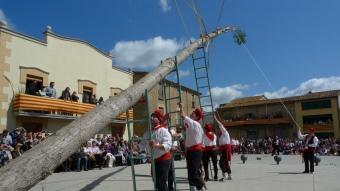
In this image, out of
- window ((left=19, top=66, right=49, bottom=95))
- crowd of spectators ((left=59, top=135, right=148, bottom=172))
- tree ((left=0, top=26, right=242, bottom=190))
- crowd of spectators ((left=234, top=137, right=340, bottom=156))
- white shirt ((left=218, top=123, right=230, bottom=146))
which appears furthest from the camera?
crowd of spectators ((left=234, top=137, right=340, bottom=156))

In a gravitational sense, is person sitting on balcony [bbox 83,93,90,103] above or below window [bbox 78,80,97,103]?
below

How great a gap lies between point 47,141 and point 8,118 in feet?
47.4

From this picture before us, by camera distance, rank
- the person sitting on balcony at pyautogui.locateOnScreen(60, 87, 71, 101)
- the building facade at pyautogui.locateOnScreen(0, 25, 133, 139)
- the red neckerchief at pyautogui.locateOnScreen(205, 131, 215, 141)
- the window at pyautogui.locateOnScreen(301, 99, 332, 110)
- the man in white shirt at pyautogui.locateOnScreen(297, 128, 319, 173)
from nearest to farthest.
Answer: the red neckerchief at pyautogui.locateOnScreen(205, 131, 215, 141) < the man in white shirt at pyautogui.locateOnScreen(297, 128, 319, 173) < the building facade at pyautogui.locateOnScreen(0, 25, 133, 139) < the person sitting on balcony at pyautogui.locateOnScreen(60, 87, 71, 101) < the window at pyautogui.locateOnScreen(301, 99, 332, 110)

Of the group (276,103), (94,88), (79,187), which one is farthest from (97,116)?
(276,103)

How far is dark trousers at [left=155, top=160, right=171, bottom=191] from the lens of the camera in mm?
6555

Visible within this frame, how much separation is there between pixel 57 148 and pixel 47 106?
1507 centimetres

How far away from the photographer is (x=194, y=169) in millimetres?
7867

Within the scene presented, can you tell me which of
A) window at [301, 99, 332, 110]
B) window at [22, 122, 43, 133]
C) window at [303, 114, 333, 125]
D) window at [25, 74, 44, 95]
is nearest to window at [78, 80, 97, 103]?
window at [25, 74, 44, 95]

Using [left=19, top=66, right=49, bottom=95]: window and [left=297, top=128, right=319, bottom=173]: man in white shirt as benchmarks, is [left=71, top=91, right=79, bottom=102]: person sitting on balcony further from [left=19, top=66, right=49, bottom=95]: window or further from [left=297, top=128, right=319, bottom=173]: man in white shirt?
[left=297, top=128, right=319, bottom=173]: man in white shirt

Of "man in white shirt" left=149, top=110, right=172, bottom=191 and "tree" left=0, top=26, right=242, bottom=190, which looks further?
"man in white shirt" left=149, top=110, right=172, bottom=191

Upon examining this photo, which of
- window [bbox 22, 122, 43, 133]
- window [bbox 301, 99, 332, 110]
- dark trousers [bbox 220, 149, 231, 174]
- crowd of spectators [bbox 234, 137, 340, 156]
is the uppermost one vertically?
window [bbox 301, 99, 332, 110]

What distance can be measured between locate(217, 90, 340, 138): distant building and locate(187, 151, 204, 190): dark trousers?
156 ft

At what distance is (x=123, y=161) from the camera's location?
19125 mm

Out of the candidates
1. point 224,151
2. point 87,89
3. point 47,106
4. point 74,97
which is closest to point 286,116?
point 87,89
